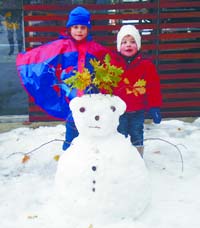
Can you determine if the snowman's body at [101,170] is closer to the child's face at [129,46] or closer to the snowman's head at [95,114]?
the snowman's head at [95,114]

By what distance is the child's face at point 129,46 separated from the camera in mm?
4098

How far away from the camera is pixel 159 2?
6.15 meters

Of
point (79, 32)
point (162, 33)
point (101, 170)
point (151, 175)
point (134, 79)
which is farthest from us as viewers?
point (162, 33)

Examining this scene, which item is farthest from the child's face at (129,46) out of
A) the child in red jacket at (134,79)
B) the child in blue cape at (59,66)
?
the child in blue cape at (59,66)

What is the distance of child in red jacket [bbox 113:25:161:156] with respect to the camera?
410cm

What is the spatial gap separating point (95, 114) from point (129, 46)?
111cm

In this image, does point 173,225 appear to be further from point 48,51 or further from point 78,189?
point 48,51

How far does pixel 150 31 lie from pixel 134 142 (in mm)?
2551

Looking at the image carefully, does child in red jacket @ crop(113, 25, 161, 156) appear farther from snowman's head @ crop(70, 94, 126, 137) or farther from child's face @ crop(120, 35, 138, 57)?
snowman's head @ crop(70, 94, 126, 137)

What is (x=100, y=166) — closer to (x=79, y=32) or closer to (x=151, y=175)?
(x=151, y=175)

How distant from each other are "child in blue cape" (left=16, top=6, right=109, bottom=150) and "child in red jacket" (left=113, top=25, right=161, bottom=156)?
236mm

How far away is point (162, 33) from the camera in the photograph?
6.35 m

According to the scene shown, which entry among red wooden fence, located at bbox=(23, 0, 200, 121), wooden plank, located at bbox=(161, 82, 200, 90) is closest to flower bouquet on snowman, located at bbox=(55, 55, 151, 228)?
red wooden fence, located at bbox=(23, 0, 200, 121)

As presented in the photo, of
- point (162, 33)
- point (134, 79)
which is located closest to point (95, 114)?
point (134, 79)
